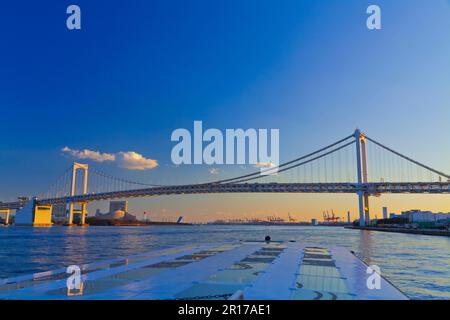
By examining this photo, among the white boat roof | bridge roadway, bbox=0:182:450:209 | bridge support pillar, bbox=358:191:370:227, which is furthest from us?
bridge support pillar, bbox=358:191:370:227

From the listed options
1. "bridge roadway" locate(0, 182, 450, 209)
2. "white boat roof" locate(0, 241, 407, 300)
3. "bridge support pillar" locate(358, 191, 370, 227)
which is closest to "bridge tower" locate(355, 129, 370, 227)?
"bridge support pillar" locate(358, 191, 370, 227)

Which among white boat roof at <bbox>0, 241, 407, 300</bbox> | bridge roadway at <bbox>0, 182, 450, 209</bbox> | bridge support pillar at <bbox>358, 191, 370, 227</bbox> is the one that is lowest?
white boat roof at <bbox>0, 241, 407, 300</bbox>

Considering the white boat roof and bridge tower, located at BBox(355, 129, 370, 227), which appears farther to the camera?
bridge tower, located at BBox(355, 129, 370, 227)

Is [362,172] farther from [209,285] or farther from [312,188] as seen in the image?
[209,285]

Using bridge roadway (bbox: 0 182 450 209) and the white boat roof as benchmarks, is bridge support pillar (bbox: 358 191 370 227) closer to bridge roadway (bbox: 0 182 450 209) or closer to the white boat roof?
bridge roadway (bbox: 0 182 450 209)

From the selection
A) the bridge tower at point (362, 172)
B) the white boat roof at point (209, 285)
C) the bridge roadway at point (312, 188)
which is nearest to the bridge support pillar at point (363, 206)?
the bridge tower at point (362, 172)

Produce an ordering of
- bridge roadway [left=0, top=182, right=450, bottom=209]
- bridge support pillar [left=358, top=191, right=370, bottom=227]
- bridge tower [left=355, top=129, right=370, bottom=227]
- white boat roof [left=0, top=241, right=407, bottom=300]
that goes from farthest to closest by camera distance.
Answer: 1. bridge tower [left=355, top=129, right=370, bottom=227]
2. bridge support pillar [left=358, top=191, right=370, bottom=227]
3. bridge roadway [left=0, top=182, right=450, bottom=209]
4. white boat roof [left=0, top=241, right=407, bottom=300]

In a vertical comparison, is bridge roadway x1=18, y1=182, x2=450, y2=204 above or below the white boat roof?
above
